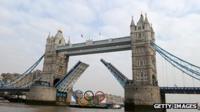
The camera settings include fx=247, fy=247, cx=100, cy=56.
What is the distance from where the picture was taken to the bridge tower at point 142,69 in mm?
42469

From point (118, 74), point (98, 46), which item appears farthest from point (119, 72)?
point (98, 46)

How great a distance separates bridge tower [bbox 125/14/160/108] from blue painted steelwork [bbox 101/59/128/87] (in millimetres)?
1425

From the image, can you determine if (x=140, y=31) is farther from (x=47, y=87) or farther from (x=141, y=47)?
(x=47, y=87)

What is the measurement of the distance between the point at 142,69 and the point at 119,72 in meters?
4.48

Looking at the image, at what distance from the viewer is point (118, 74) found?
158 feet

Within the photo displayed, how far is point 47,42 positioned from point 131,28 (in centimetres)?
2518

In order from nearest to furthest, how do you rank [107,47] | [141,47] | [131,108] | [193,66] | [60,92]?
[131,108] < [193,66] < [141,47] < [107,47] < [60,92]

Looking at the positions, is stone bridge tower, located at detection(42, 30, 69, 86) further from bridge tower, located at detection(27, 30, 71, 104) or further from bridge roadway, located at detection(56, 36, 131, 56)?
bridge roadway, located at detection(56, 36, 131, 56)

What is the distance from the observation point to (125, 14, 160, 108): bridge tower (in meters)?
42.5

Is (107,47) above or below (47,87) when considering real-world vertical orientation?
above

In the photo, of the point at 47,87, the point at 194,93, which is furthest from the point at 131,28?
the point at 47,87

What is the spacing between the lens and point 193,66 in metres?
45.5

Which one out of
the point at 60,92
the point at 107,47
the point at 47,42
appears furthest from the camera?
the point at 47,42

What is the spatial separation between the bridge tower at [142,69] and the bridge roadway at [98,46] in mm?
2621
